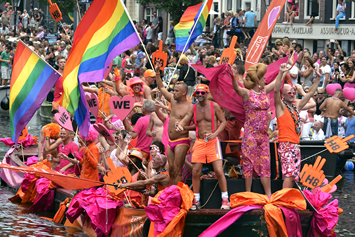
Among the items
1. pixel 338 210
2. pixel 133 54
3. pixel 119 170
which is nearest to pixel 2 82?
pixel 133 54

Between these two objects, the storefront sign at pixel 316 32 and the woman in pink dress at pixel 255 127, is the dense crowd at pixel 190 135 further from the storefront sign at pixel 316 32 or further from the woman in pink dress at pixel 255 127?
the storefront sign at pixel 316 32

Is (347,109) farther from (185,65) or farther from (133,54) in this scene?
(133,54)

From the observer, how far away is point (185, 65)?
18953 mm

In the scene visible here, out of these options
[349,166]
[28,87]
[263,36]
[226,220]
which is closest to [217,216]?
[226,220]

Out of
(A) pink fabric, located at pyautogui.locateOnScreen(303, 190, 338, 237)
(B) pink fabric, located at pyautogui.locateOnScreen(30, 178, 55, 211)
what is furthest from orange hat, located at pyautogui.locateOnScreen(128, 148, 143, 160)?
(A) pink fabric, located at pyautogui.locateOnScreen(303, 190, 338, 237)

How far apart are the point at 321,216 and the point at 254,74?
2.16m

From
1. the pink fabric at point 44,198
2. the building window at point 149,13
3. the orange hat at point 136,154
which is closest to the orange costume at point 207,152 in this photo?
the orange hat at point 136,154

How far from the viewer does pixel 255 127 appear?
8.59 meters

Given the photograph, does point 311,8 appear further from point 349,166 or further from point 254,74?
point 254,74

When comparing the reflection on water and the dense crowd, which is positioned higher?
the dense crowd

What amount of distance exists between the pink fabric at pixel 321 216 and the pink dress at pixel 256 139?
796mm

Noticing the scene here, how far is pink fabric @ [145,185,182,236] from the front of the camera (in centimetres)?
823

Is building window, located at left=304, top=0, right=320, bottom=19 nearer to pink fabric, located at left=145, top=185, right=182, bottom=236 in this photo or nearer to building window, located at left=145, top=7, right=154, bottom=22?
building window, located at left=145, top=7, right=154, bottom=22

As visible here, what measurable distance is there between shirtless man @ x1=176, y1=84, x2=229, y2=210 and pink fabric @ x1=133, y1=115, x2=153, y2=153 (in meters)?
2.38
